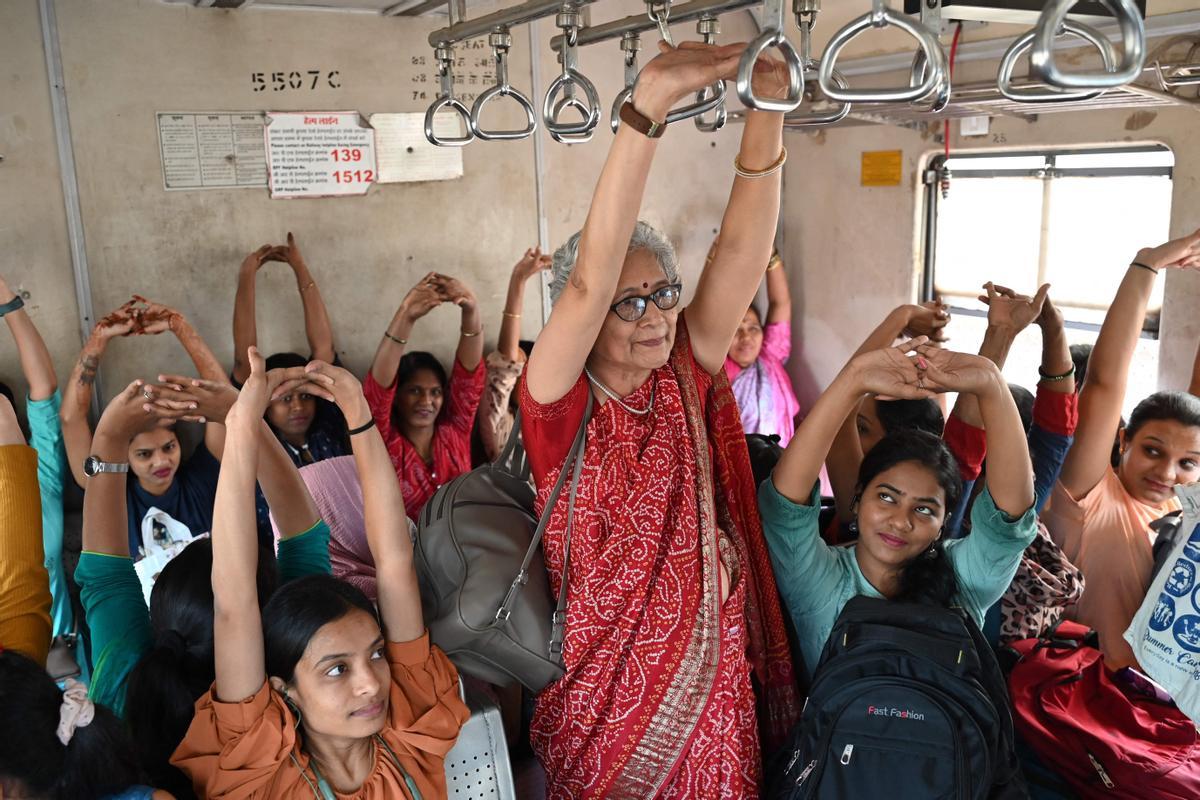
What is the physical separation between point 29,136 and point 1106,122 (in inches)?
149

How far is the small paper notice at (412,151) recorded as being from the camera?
4.05 m

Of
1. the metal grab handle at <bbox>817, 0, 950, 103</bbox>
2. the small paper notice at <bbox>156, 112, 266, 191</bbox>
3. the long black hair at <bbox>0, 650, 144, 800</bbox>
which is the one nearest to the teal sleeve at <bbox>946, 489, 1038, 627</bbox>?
the metal grab handle at <bbox>817, 0, 950, 103</bbox>

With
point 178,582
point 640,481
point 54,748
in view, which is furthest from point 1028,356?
point 54,748

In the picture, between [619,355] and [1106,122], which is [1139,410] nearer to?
[1106,122]

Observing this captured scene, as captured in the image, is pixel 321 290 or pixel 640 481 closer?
pixel 640 481

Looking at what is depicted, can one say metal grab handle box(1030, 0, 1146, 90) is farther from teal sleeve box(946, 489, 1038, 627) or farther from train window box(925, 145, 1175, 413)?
train window box(925, 145, 1175, 413)

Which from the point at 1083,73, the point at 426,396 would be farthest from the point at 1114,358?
the point at 426,396

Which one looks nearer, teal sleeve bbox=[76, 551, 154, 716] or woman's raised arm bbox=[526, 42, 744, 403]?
woman's raised arm bbox=[526, 42, 744, 403]

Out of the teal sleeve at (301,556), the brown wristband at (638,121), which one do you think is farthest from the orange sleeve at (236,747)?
the brown wristband at (638,121)

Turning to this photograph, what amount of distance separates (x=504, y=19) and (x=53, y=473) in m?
2.20

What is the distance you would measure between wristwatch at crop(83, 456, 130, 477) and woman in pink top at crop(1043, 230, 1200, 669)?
2.45m

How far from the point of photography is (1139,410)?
3053 millimetres

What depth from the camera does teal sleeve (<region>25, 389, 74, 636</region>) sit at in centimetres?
312

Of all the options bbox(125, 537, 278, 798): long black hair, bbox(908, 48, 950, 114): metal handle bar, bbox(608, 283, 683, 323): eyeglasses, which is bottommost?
bbox(125, 537, 278, 798): long black hair
